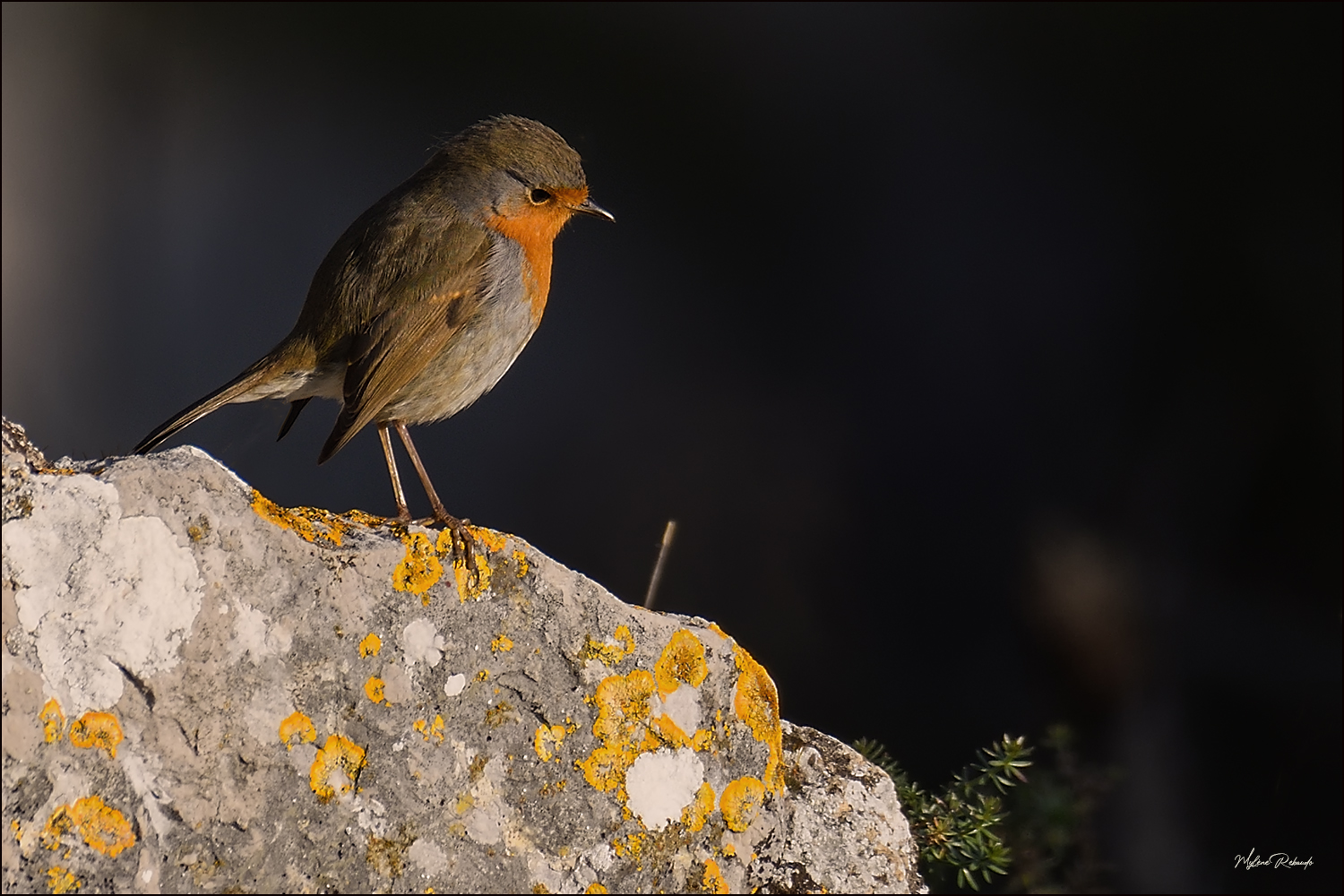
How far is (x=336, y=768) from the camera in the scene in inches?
75.2

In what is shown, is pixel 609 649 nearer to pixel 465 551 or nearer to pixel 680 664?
pixel 680 664

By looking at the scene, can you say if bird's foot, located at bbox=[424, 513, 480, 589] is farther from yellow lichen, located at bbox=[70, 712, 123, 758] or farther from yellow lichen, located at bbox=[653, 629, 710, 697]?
yellow lichen, located at bbox=[70, 712, 123, 758]

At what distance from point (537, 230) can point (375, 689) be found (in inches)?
67.5

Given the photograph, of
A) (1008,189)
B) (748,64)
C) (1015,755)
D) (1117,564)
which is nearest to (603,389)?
(748,64)

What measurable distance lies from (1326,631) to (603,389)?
320 cm

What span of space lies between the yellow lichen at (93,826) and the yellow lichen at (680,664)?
1.01 m

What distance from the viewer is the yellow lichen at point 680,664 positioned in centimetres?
223

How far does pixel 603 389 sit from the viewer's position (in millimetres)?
4945

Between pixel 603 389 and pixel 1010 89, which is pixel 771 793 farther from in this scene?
pixel 1010 89

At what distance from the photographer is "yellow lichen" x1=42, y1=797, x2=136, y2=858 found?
66.8 inches

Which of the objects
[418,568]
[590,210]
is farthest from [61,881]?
[590,210]

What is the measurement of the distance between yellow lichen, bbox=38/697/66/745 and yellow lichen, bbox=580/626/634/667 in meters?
0.93

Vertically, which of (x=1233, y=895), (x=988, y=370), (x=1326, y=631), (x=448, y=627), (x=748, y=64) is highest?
(x=748, y=64)
